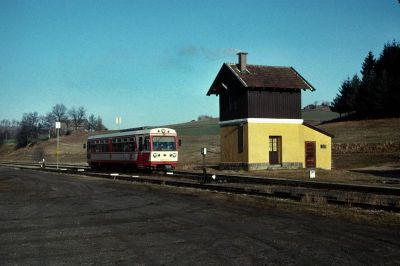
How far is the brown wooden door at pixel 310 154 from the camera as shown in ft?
119

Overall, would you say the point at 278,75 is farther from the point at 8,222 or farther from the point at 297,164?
the point at 8,222

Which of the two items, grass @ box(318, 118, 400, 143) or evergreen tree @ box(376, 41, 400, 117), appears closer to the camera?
grass @ box(318, 118, 400, 143)

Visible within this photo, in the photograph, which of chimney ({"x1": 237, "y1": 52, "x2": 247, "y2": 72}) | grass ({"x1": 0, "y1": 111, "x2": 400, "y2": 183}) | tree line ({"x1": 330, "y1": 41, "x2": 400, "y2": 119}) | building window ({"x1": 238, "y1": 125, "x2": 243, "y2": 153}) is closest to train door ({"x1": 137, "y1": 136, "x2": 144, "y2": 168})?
grass ({"x1": 0, "y1": 111, "x2": 400, "y2": 183})

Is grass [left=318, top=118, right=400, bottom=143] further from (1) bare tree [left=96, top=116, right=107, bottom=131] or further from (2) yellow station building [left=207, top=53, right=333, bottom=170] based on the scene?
(1) bare tree [left=96, top=116, right=107, bottom=131]

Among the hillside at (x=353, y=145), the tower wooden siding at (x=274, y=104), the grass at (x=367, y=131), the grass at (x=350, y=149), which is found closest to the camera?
the grass at (x=350, y=149)

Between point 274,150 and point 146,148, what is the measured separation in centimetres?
994

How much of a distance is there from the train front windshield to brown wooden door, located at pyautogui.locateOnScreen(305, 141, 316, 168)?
1055 centimetres

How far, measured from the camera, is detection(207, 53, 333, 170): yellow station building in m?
34.6

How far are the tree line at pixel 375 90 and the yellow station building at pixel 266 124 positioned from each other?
40.2m

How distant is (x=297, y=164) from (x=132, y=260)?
29.4m

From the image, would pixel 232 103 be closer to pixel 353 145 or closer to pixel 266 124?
pixel 266 124

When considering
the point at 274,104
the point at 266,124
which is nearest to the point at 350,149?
the point at 274,104

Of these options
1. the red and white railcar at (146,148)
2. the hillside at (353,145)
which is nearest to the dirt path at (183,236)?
the red and white railcar at (146,148)

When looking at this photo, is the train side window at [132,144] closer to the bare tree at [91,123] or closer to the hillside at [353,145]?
the hillside at [353,145]
